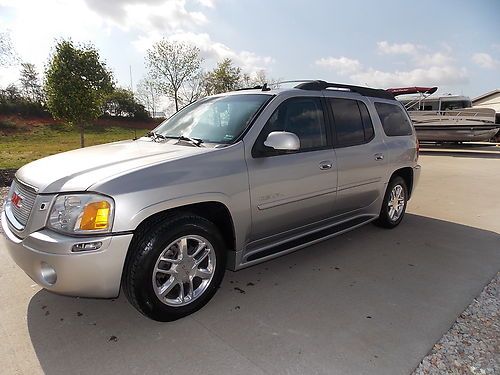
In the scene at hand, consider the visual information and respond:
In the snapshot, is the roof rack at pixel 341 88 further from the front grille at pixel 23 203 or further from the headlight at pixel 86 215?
the front grille at pixel 23 203

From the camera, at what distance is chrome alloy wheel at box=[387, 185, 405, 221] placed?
4.87m

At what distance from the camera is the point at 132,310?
9.57 ft

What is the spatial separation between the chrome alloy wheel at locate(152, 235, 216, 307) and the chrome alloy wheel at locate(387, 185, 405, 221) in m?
2.95

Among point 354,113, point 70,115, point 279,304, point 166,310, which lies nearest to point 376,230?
point 354,113

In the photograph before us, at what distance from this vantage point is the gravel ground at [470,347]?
2.26 m

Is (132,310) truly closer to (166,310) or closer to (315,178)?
(166,310)

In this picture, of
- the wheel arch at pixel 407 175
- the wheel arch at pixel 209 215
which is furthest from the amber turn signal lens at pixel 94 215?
the wheel arch at pixel 407 175

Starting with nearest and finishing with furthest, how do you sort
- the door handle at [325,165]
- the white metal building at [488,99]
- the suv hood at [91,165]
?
1. the suv hood at [91,165]
2. the door handle at [325,165]
3. the white metal building at [488,99]

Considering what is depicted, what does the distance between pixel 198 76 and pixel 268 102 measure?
102 ft

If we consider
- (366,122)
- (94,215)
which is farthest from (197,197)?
(366,122)

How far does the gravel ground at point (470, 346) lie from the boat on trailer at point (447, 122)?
14705mm

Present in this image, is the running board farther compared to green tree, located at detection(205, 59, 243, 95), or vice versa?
green tree, located at detection(205, 59, 243, 95)

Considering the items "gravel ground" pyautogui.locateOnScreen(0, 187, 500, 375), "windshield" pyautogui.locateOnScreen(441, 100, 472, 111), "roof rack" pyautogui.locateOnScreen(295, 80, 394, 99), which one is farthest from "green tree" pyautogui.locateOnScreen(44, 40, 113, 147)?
"windshield" pyautogui.locateOnScreen(441, 100, 472, 111)

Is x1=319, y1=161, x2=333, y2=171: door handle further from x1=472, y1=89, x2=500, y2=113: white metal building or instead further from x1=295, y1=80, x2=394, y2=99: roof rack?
x1=472, y1=89, x2=500, y2=113: white metal building
